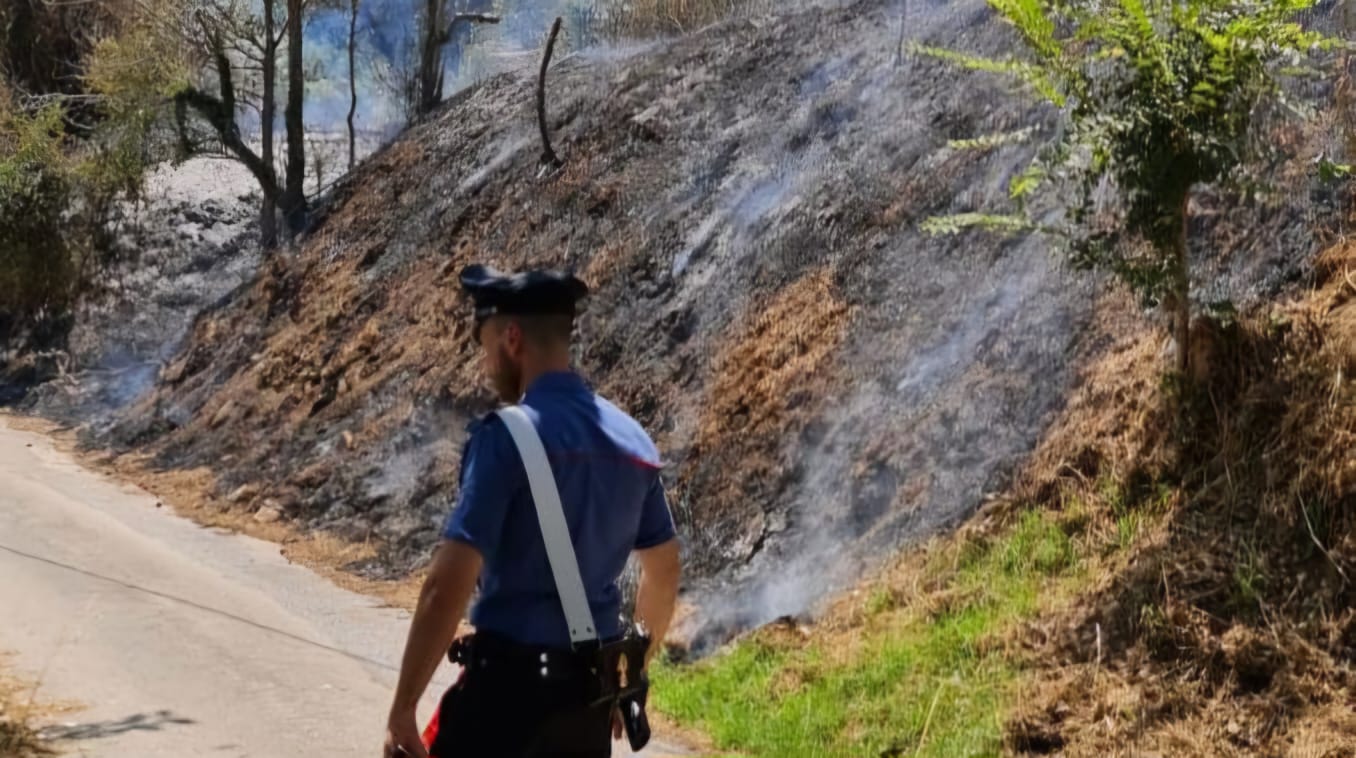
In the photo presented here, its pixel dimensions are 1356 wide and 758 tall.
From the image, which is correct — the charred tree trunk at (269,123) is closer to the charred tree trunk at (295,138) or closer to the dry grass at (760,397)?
the charred tree trunk at (295,138)

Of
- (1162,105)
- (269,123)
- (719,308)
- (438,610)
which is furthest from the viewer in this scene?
(269,123)

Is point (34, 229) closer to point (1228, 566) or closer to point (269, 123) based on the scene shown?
point (269, 123)

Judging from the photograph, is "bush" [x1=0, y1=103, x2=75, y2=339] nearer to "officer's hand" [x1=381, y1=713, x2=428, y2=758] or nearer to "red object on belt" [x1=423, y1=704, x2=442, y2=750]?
"red object on belt" [x1=423, y1=704, x2=442, y2=750]

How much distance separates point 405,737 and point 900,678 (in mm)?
3742

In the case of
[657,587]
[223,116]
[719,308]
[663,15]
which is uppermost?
[663,15]

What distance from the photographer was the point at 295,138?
784 inches

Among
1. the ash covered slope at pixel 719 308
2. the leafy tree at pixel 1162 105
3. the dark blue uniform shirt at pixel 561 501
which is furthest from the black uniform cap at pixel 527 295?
the ash covered slope at pixel 719 308

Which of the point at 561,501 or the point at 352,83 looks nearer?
the point at 561,501

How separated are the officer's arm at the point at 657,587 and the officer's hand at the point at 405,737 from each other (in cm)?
63

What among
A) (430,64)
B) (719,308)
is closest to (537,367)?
A: (719,308)

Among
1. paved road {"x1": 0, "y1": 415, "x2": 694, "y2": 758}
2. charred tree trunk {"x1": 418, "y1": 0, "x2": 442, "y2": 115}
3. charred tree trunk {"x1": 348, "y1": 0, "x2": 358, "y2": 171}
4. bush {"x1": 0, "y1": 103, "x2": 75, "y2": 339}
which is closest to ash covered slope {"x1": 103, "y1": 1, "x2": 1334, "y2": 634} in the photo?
paved road {"x1": 0, "y1": 415, "x2": 694, "y2": 758}

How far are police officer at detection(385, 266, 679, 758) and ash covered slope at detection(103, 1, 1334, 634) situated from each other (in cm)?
455

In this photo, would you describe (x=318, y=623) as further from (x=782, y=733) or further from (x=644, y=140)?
(x=644, y=140)

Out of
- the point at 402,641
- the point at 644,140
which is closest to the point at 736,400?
the point at 402,641
